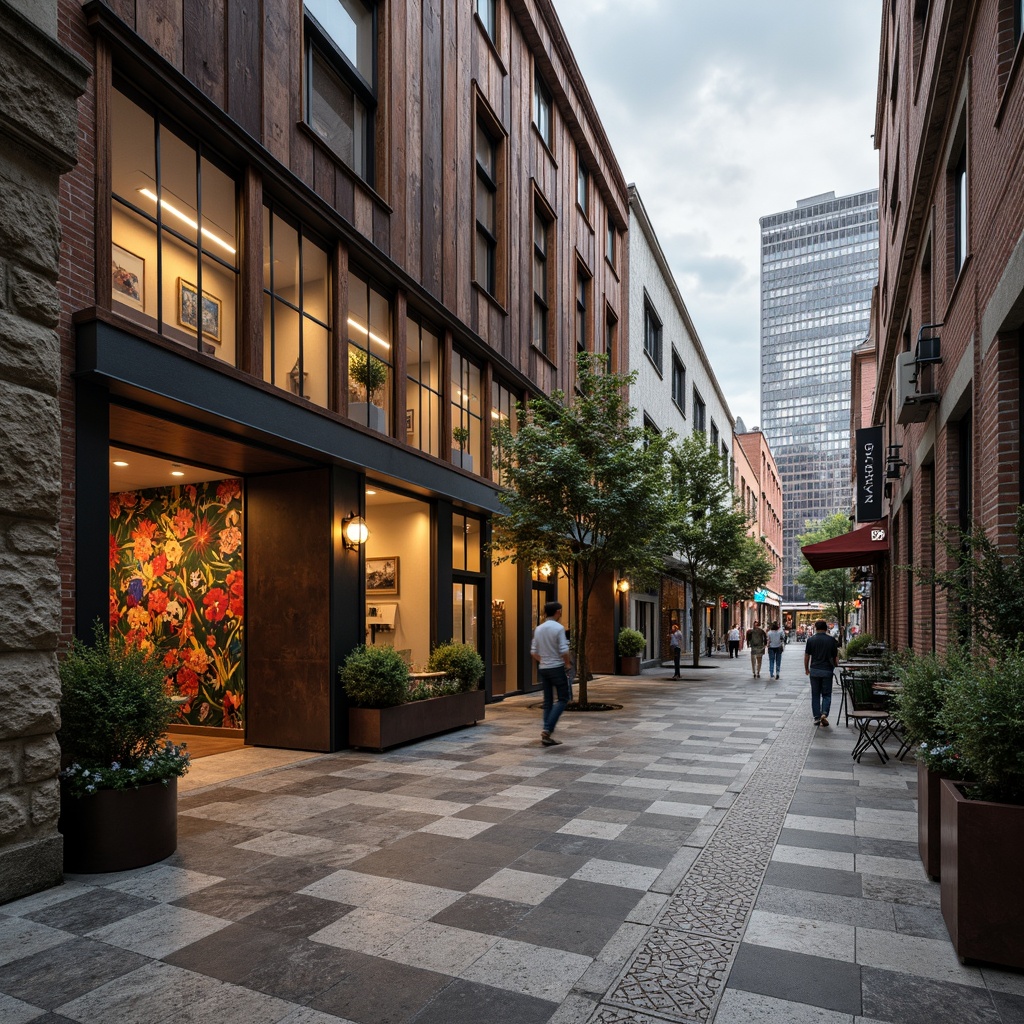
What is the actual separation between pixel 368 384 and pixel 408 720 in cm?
513

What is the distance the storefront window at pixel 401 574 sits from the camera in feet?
Result: 46.2

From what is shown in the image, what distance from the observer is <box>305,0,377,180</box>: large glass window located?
Result: 36.4ft

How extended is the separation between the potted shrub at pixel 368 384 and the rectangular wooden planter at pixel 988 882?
9.47 meters

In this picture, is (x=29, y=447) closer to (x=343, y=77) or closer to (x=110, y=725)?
(x=110, y=725)

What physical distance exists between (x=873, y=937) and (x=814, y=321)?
192 m

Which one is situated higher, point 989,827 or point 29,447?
point 29,447

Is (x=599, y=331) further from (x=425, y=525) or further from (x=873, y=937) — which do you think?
(x=873, y=937)

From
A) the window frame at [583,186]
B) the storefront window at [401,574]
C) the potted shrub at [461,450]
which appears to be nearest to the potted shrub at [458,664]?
the storefront window at [401,574]

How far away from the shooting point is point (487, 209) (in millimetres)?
17422

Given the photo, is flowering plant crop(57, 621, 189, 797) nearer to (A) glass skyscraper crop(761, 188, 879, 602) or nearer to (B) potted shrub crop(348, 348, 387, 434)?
(B) potted shrub crop(348, 348, 387, 434)

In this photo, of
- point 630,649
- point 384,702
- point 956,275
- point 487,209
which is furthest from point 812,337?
point 384,702

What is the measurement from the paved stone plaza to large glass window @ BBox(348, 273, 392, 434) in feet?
18.5

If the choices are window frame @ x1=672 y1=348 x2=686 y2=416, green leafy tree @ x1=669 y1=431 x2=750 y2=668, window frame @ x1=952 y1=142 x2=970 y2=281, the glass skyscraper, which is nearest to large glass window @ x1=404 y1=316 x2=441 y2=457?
window frame @ x1=952 y1=142 x2=970 y2=281

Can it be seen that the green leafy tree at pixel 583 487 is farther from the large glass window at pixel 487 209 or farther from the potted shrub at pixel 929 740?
the potted shrub at pixel 929 740
